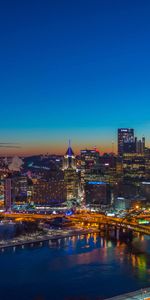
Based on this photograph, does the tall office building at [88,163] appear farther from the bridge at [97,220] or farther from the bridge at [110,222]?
the bridge at [110,222]

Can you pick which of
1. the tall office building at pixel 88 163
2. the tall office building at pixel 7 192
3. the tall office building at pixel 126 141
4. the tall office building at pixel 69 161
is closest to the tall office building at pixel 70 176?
the tall office building at pixel 69 161

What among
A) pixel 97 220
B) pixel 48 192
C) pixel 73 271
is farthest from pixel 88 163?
pixel 73 271

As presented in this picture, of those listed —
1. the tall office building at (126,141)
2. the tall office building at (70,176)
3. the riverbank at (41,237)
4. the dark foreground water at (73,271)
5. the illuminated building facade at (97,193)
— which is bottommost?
the dark foreground water at (73,271)

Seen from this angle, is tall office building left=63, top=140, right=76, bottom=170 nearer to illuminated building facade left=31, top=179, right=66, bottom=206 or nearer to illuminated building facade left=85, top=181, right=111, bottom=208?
illuminated building facade left=85, top=181, right=111, bottom=208

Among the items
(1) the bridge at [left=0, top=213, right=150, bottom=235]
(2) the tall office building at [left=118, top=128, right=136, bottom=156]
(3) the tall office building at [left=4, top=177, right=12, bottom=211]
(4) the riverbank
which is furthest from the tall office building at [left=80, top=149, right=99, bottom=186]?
(4) the riverbank

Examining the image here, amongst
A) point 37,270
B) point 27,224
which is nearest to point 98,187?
point 27,224

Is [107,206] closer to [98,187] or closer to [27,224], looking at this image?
[98,187]
